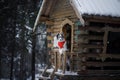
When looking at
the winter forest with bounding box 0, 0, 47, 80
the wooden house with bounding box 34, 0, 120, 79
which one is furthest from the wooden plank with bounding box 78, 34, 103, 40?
the winter forest with bounding box 0, 0, 47, 80

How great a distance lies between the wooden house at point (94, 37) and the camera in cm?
1420

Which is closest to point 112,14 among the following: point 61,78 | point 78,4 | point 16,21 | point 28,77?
point 78,4

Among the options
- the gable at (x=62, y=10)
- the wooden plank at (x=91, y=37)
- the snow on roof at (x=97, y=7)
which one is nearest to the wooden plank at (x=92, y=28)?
the wooden plank at (x=91, y=37)

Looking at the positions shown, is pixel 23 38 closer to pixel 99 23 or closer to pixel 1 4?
pixel 1 4

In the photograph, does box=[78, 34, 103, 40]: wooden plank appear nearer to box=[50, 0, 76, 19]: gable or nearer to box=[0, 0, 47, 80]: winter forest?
box=[50, 0, 76, 19]: gable

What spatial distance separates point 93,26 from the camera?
1459 centimetres

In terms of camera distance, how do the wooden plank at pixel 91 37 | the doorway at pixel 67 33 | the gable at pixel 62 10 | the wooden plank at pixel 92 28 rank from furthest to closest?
the doorway at pixel 67 33, the gable at pixel 62 10, the wooden plank at pixel 91 37, the wooden plank at pixel 92 28

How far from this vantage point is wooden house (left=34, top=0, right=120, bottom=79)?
14195 mm

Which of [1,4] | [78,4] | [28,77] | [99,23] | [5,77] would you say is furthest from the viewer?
[5,77]

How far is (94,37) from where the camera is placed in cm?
1459

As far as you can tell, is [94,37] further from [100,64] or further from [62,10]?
[62,10]

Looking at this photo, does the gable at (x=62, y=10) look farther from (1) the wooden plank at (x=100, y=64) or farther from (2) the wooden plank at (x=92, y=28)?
(1) the wooden plank at (x=100, y=64)

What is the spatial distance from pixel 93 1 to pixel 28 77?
58.1 feet

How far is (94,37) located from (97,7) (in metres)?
1.44
